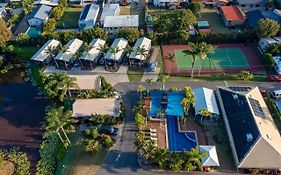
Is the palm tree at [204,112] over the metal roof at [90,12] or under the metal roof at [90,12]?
under

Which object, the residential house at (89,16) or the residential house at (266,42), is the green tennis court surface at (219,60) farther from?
the residential house at (89,16)

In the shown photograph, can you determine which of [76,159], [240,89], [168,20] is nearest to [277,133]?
[240,89]

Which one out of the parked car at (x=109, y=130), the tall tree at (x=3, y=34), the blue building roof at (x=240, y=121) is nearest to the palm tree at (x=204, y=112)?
the blue building roof at (x=240, y=121)

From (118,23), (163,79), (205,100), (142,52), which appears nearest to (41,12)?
(118,23)

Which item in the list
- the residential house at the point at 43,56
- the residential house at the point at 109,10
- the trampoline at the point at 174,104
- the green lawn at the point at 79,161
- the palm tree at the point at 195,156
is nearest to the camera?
the palm tree at the point at 195,156

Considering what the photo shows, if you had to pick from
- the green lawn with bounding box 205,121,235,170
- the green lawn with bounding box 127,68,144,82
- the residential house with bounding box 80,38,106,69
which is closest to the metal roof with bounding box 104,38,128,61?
the residential house with bounding box 80,38,106,69

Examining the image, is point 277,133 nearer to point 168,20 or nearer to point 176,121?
point 176,121

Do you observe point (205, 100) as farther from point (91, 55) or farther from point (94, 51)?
point (94, 51)
